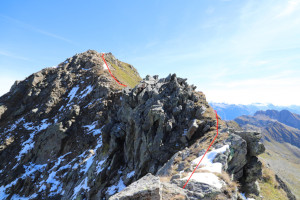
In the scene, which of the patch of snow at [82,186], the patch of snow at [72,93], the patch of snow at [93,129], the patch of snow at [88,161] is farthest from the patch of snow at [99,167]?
the patch of snow at [72,93]

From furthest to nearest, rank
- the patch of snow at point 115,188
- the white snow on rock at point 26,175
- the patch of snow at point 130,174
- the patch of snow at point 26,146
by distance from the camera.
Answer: the patch of snow at point 26,146 < the white snow on rock at point 26,175 < the patch of snow at point 130,174 < the patch of snow at point 115,188

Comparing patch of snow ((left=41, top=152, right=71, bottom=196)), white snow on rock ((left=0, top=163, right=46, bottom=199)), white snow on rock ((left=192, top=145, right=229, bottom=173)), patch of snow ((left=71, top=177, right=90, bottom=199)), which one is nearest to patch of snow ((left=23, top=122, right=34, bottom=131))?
white snow on rock ((left=0, top=163, right=46, bottom=199))

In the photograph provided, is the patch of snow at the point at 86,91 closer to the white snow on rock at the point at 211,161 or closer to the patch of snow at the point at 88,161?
the patch of snow at the point at 88,161

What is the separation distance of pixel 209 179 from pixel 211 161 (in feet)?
10.3

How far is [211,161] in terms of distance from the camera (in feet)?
45.1

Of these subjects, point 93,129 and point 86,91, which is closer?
point 93,129

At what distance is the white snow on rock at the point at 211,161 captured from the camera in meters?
12.5

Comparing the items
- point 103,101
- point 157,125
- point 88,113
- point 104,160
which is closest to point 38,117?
point 88,113

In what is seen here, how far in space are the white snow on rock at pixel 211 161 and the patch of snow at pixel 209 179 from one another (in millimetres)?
1050

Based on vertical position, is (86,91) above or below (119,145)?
above

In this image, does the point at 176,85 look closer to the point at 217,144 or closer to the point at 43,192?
the point at 217,144

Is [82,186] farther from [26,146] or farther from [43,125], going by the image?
[43,125]

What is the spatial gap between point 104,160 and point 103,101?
82.2 feet

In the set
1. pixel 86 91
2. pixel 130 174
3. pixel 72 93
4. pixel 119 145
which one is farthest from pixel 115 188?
pixel 72 93
